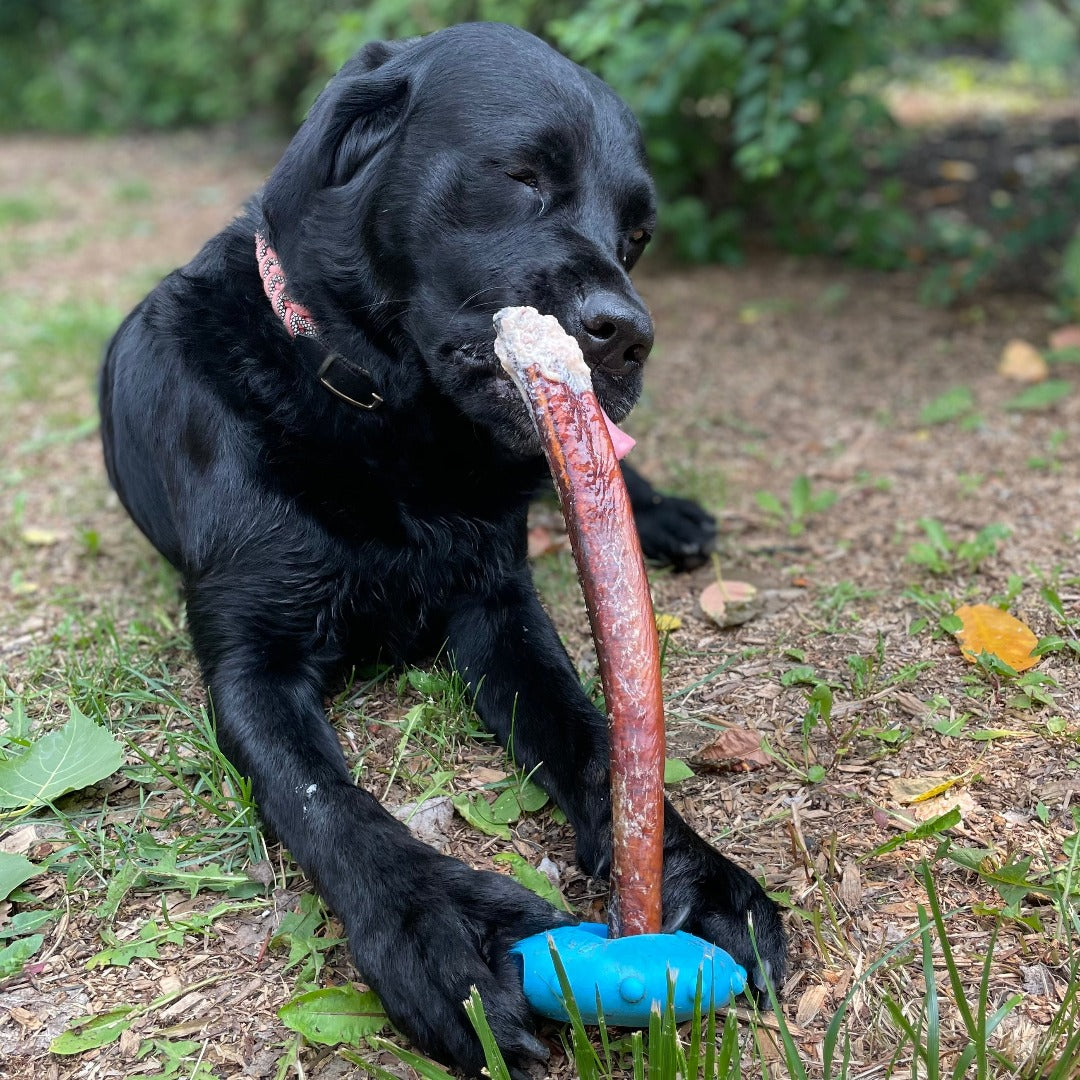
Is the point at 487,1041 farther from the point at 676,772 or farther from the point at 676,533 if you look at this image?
the point at 676,533

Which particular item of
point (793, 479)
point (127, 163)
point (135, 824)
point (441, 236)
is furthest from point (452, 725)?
point (127, 163)

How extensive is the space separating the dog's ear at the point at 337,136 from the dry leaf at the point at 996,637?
5.62 feet

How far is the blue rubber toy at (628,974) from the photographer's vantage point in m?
1.57

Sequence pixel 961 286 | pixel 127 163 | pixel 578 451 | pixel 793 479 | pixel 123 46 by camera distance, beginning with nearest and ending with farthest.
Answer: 1. pixel 578 451
2. pixel 793 479
3. pixel 961 286
4. pixel 127 163
5. pixel 123 46

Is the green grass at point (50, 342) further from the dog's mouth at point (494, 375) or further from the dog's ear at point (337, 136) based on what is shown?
the dog's mouth at point (494, 375)

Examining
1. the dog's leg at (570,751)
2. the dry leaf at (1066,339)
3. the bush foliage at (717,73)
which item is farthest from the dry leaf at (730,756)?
the dry leaf at (1066,339)

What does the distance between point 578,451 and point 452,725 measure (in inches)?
33.2

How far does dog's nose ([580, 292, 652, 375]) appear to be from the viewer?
2.12m

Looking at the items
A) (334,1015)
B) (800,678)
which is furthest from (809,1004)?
(800,678)

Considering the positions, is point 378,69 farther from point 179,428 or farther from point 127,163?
point 127,163

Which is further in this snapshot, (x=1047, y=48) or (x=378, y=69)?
(x=1047, y=48)

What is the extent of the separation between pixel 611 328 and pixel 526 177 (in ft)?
1.39

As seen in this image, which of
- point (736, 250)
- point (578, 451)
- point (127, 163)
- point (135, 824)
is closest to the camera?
point (578, 451)

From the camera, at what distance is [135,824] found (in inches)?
86.0
